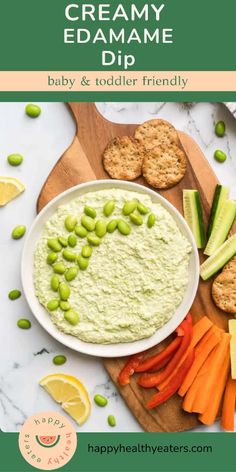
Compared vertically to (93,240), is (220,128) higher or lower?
higher

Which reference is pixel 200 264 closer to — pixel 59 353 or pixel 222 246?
pixel 222 246

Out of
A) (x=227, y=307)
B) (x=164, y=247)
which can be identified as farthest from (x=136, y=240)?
(x=227, y=307)

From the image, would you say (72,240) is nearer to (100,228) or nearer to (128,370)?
(100,228)

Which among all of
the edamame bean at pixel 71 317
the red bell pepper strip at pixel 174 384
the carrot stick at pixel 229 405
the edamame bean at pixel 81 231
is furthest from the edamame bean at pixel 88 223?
the carrot stick at pixel 229 405

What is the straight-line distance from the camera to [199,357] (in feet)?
13.6

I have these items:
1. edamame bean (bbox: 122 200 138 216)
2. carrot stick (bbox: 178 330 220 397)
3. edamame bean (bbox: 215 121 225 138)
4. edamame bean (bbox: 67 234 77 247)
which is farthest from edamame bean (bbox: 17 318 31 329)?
edamame bean (bbox: 215 121 225 138)

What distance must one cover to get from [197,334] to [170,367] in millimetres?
348

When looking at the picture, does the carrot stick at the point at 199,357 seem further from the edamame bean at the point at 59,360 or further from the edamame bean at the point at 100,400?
the edamame bean at the point at 59,360

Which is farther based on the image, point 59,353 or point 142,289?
point 59,353

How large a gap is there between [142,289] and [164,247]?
0.37m

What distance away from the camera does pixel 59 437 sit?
4.16m

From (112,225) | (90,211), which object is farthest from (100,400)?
(90,211)

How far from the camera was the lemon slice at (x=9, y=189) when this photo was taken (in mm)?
4246

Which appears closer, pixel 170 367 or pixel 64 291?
pixel 64 291
